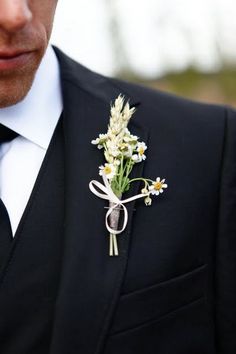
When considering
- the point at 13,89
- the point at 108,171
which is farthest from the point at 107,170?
the point at 13,89

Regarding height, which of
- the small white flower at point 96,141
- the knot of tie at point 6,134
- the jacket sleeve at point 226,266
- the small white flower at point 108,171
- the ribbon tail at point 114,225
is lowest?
the jacket sleeve at point 226,266

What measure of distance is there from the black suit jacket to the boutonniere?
0.7 inches

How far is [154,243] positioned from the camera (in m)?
1.99

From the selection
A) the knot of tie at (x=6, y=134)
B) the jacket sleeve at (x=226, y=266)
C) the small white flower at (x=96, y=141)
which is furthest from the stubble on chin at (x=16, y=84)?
the jacket sleeve at (x=226, y=266)

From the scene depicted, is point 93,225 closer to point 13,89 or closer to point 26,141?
point 26,141

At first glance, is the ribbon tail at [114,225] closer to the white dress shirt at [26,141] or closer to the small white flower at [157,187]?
the small white flower at [157,187]

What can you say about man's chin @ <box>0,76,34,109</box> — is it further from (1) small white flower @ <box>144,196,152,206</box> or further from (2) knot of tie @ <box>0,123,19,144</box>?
(1) small white flower @ <box>144,196,152,206</box>

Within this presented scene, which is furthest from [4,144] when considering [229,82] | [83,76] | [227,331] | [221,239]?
[229,82]

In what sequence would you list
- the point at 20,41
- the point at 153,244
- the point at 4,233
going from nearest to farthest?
1. the point at 20,41
2. the point at 4,233
3. the point at 153,244

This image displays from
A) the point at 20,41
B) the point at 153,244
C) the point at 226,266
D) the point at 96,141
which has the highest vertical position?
the point at 20,41

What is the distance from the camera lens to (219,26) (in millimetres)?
6758

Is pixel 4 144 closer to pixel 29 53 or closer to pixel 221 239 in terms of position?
pixel 29 53

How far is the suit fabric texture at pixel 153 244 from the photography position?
1.88 metres

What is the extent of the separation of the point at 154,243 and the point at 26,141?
42 cm
